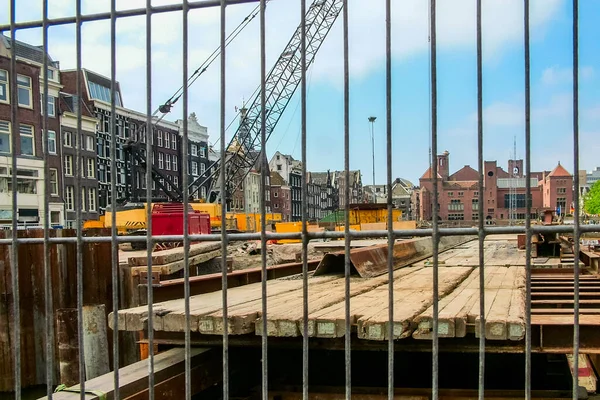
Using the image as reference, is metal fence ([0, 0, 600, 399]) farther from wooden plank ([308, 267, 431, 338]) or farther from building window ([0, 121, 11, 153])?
building window ([0, 121, 11, 153])

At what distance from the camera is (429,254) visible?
1116cm

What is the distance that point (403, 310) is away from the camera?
178 inches

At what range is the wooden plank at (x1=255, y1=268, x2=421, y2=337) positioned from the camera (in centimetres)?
420

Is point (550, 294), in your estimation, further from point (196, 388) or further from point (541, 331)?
point (196, 388)

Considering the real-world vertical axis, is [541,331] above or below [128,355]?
above

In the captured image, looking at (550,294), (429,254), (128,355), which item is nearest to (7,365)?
(128,355)

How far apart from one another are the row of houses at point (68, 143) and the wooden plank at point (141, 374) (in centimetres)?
112

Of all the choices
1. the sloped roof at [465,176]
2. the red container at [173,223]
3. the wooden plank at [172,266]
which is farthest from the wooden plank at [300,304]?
the sloped roof at [465,176]

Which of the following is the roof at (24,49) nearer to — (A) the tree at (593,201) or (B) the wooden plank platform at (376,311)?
(B) the wooden plank platform at (376,311)

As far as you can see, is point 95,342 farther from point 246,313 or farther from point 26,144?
point 26,144

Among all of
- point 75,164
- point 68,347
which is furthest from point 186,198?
point 68,347

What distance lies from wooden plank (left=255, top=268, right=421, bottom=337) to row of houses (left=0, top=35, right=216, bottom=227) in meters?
1.49

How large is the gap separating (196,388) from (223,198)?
8.41ft

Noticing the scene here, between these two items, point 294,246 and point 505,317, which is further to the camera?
point 294,246
